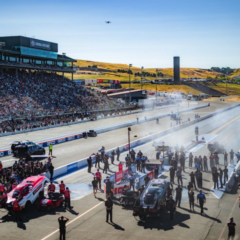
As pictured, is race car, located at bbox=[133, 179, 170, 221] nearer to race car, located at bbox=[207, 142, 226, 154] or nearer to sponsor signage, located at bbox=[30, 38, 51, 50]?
race car, located at bbox=[207, 142, 226, 154]

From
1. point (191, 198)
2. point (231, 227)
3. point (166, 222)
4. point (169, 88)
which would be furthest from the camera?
point (169, 88)

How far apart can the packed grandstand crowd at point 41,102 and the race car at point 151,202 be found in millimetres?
32115

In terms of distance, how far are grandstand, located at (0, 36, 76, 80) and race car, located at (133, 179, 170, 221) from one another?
50974 millimetres

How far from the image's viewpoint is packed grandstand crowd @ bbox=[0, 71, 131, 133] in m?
49.0

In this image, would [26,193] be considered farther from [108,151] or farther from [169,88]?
[169,88]

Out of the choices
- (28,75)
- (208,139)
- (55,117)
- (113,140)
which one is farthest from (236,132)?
(28,75)

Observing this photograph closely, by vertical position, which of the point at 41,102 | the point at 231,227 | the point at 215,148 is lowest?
the point at 215,148

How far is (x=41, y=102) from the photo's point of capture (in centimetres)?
5759

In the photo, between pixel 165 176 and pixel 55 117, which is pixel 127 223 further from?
pixel 55 117

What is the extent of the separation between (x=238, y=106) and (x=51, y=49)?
53495mm

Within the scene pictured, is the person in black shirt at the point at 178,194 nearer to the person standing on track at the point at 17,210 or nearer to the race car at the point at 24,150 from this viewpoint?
the person standing on track at the point at 17,210

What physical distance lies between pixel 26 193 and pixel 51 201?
1.24 metres

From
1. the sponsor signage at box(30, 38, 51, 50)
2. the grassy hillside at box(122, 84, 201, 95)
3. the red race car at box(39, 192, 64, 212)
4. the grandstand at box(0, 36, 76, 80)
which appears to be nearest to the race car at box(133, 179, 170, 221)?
the red race car at box(39, 192, 64, 212)

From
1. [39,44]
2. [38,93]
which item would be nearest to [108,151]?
[38,93]
